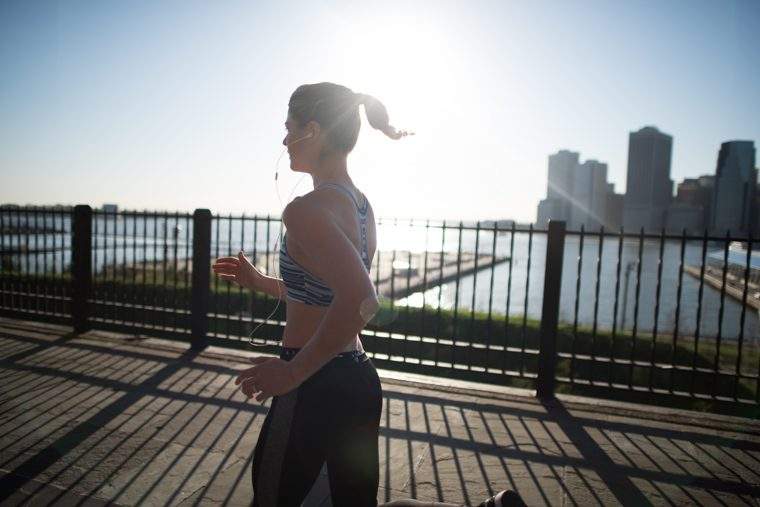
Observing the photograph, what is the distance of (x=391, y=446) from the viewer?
12.3 feet

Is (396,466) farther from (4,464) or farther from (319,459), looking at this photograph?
(4,464)

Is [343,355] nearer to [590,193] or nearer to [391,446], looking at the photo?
[391,446]

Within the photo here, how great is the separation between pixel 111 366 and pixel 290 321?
477 cm

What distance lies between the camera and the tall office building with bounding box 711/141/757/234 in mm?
130762

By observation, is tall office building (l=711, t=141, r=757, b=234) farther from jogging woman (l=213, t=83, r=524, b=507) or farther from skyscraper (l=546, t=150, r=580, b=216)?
jogging woman (l=213, t=83, r=524, b=507)

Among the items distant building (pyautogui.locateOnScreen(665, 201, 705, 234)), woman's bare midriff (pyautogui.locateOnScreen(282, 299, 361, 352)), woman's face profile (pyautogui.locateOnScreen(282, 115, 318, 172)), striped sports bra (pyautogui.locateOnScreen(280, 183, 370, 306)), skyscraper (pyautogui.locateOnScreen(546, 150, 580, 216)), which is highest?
skyscraper (pyautogui.locateOnScreen(546, 150, 580, 216))

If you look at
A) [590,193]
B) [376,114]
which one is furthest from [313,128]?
[590,193]

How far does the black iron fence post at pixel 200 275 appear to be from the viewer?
638 cm

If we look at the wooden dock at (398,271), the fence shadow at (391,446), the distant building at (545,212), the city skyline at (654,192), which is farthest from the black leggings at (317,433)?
the city skyline at (654,192)

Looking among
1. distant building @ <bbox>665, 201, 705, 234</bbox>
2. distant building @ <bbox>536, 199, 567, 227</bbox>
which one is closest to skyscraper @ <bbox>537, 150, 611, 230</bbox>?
distant building @ <bbox>665, 201, 705, 234</bbox>

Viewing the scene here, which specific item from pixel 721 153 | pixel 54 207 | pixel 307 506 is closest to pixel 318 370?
pixel 307 506

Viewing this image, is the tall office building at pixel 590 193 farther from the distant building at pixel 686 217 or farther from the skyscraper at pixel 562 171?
the distant building at pixel 686 217

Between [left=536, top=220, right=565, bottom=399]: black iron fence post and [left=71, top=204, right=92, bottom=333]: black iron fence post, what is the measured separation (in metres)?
5.94

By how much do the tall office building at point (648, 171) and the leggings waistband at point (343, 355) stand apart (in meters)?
166
